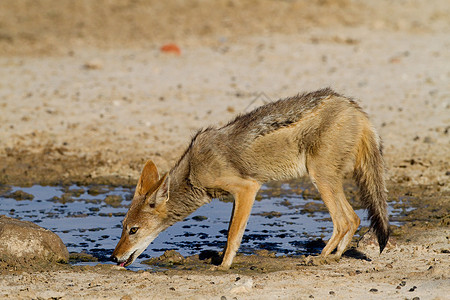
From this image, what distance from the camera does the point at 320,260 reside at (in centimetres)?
683

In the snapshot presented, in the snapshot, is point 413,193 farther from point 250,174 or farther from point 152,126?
point 152,126

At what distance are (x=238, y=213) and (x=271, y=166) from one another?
61cm

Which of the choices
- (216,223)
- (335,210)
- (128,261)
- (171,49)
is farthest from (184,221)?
(171,49)

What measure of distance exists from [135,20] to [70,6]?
2.31 meters

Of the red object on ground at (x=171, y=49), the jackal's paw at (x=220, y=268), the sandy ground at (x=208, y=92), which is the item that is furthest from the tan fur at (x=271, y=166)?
the red object on ground at (x=171, y=49)

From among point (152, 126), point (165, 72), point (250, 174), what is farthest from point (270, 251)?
point (165, 72)

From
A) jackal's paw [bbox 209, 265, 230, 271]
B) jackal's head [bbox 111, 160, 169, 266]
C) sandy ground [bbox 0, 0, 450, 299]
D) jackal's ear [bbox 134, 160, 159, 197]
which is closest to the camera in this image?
sandy ground [bbox 0, 0, 450, 299]

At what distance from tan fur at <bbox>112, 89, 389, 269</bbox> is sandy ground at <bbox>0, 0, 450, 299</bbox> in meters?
0.57

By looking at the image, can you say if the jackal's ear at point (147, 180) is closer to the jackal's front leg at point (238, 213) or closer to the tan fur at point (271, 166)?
the tan fur at point (271, 166)

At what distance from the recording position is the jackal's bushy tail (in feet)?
22.7

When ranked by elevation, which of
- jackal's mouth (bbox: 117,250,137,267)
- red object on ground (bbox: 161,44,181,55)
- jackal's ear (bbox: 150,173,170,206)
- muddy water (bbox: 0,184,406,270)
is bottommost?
muddy water (bbox: 0,184,406,270)

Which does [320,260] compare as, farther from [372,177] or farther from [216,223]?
[216,223]

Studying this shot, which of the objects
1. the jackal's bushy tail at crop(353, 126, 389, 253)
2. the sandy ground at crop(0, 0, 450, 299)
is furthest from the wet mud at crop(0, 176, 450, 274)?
the jackal's bushy tail at crop(353, 126, 389, 253)

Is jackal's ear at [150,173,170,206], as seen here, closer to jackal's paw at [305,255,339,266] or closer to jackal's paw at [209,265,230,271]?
jackal's paw at [209,265,230,271]
